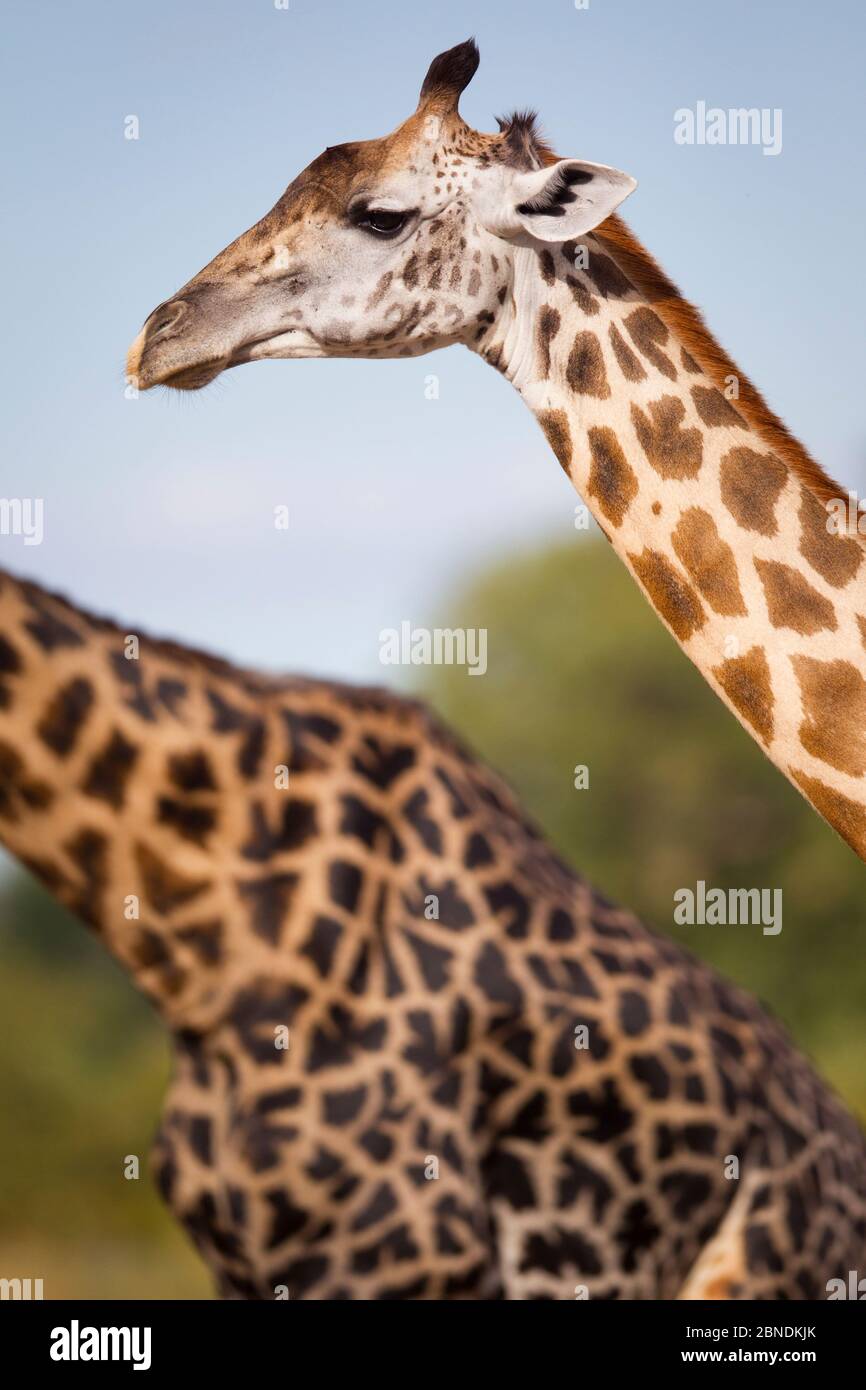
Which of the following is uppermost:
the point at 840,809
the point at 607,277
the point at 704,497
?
the point at 607,277

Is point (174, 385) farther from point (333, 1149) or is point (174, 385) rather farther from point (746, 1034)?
point (746, 1034)

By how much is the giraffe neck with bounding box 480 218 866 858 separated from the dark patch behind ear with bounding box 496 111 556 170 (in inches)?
6.1

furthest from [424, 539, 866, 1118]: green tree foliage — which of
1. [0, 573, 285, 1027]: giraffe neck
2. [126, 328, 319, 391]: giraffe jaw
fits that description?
[126, 328, 319, 391]: giraffe jaw

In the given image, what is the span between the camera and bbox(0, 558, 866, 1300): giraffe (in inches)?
103

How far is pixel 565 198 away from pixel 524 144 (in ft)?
0.67

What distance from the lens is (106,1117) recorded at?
879cm

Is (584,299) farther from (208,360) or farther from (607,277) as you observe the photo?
(208,360)

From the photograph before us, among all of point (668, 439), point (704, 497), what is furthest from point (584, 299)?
point (704, 497)

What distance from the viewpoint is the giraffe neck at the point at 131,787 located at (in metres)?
2.53

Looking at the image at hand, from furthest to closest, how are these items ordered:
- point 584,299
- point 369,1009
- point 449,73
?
point 369,1009 → point 449,73 → point 584,299

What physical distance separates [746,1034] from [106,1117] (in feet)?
20.9

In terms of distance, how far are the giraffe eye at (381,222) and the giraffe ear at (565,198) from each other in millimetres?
173

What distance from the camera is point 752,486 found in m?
2.24

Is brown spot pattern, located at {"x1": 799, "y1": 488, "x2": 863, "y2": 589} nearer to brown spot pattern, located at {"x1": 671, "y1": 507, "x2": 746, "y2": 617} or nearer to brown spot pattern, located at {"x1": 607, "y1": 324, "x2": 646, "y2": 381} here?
brown spot pattern, located at {"x1": 671, "y1": 507, "x2": 746, "y2": 617}
